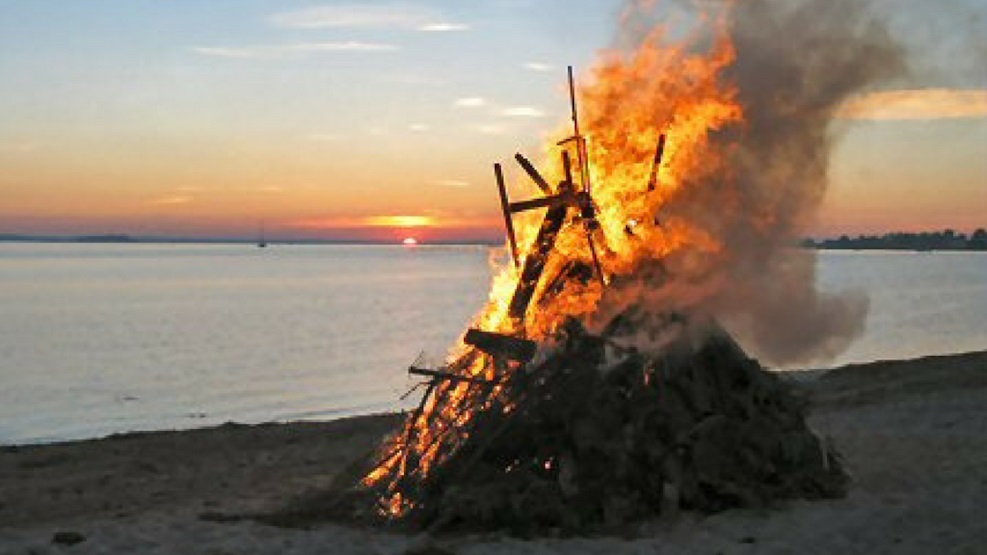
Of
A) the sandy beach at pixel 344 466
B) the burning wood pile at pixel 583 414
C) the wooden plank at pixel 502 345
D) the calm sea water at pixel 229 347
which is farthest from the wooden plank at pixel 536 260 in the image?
the calm sea water at pixel 229 347

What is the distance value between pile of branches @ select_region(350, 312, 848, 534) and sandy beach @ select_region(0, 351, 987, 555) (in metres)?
0.40

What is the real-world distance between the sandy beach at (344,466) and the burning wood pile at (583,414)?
1.52 feet

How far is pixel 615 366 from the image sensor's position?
523 inches

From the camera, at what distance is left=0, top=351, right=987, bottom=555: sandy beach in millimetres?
12031

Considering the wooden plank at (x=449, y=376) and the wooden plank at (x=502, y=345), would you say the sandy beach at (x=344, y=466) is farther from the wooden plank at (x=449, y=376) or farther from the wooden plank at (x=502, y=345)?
the wooden plank at (x=502, y=345)

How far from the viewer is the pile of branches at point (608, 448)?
12641 millimetres

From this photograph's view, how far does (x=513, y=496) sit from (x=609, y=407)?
60.4 inches

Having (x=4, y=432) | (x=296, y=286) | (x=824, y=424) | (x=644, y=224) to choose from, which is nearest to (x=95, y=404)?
(x=4, y=432)

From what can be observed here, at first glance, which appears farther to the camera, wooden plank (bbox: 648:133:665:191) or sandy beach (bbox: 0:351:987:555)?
wooden plank (bbox: 648:133:665:191)

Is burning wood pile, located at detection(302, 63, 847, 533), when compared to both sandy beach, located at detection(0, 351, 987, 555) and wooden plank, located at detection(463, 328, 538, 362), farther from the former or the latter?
sandy beach, located at detection(0, 351, 987, 555)

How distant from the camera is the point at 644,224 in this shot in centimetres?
1438

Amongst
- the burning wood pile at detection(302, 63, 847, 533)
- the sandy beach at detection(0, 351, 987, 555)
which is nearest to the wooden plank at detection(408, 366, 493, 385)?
the burning wood pile at detection(302, 63, 847, 533)

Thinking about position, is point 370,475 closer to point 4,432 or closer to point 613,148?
point 613,148

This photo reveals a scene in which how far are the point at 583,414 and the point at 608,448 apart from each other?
0.48 metres
